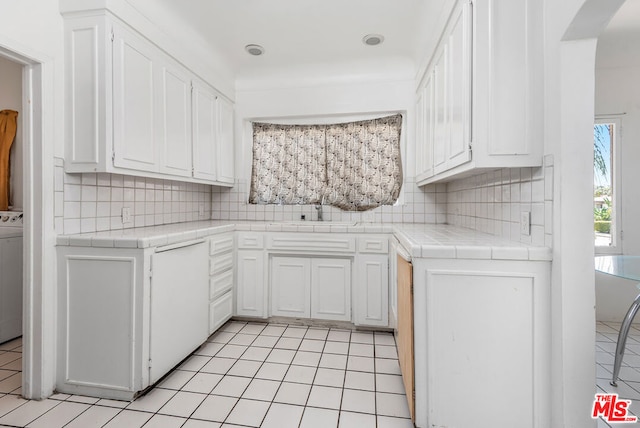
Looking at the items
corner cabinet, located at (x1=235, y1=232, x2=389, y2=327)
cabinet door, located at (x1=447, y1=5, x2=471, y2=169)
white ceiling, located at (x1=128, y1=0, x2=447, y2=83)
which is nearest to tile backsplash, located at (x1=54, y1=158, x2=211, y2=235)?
corner cabinet, located at (x1=235, y1=232, x2=389, y2=327)

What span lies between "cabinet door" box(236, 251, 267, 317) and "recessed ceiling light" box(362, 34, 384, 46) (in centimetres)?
207

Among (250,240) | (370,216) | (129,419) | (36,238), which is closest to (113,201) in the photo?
(36,238)

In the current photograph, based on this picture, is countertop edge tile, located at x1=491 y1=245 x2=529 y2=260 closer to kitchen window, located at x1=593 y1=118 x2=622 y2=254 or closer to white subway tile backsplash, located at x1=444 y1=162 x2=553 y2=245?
white subway tile backsplash, located at x1=444 y1=162 x2=553 y2=245

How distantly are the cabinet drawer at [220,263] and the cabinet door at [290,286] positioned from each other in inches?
15.0

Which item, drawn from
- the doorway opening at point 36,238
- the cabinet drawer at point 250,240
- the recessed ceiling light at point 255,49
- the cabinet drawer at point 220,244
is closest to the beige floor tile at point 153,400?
the doorway opening at point 36,238

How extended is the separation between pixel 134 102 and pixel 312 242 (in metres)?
1.67

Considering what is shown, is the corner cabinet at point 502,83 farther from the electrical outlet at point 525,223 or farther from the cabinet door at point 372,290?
the cabinet door at point 372,290

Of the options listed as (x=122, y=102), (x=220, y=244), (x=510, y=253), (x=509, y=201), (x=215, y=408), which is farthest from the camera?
(x=220, y=244)

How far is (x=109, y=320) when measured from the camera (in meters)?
1.74

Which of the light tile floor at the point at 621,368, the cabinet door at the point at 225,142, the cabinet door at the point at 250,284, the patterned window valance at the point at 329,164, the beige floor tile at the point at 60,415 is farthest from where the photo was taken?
the patterned window valance at the point at 329,164

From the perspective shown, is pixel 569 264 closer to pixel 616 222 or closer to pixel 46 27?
pixel 616 222

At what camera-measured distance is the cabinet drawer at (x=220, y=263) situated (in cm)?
246

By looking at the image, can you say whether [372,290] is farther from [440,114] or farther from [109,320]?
[109,320]

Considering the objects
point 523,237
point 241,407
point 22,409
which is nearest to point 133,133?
point 22,409
